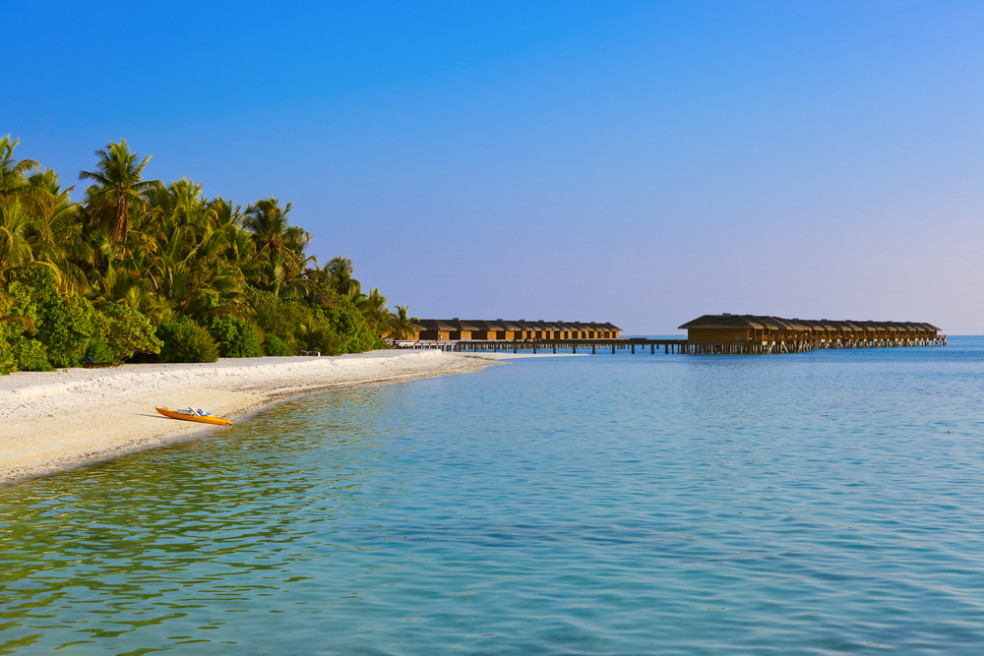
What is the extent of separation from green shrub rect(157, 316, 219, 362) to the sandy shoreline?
6.13 ft

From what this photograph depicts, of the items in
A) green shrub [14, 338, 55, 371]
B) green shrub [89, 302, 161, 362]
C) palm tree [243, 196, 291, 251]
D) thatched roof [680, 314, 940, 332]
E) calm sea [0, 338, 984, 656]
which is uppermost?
palm tree [243, 196, 291, 251]

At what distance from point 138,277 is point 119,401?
17.5m

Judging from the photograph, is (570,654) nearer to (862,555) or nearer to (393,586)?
(393,586)

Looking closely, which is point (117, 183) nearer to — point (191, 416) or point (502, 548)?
point (191, 416)

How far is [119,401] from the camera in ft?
82.5

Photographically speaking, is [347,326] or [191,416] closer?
[191,416]

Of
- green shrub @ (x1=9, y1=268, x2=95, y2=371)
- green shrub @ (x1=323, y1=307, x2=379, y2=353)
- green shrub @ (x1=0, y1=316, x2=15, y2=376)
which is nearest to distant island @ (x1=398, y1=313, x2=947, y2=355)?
green shrub @ (x1=323, y1=307, x2=379, y2=353)

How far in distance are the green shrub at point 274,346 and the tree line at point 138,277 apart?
66 millimetres

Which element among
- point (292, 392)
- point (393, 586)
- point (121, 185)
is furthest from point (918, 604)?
point (121, 185)

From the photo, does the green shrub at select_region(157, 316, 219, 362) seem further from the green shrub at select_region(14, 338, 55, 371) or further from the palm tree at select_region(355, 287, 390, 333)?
the palm tree at select_region(355, 287, 390, 333)

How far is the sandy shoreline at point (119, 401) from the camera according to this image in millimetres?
17234

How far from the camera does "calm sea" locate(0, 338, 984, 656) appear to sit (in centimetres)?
730

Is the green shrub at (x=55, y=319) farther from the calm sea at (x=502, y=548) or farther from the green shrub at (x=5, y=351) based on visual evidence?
the calm sea at (x=502, y=548)

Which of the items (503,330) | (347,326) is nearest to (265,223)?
(347,326)
